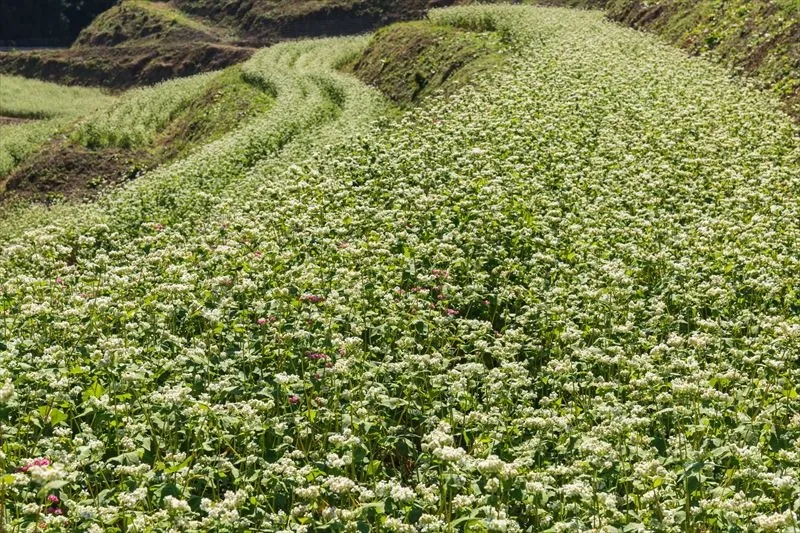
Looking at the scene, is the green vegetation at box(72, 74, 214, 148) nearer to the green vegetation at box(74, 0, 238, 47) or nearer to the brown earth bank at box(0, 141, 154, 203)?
the brown earth bank at box(0, 141, 154, 203)

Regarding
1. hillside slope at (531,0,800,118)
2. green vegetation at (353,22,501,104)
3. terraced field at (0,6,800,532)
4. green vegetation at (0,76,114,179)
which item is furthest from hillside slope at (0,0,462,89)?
terraced field at (0,6,800,532)

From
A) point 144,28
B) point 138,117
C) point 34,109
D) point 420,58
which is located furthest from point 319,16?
point 420,58

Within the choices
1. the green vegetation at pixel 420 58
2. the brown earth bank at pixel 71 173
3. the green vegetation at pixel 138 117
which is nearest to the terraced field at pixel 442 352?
the green vegetation at pixel 420 58

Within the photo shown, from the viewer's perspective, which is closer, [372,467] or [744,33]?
[372,467]

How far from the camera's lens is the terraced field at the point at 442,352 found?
21.3 ft

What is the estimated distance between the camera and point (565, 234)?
12047mm

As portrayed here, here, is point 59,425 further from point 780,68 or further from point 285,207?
point 780,68

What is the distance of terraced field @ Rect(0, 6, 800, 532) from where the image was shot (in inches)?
256

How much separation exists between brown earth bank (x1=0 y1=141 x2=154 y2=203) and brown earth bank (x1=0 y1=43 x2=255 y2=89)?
3636 cm

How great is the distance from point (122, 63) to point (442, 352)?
256ft

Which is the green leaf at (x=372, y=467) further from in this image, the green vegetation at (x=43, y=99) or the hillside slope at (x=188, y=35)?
the hillside slope at (x=188, y=35)

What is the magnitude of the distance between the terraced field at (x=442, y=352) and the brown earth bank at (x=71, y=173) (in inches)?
678

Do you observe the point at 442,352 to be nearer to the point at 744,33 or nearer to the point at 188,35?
the point at 744,33

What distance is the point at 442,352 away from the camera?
9141mm
